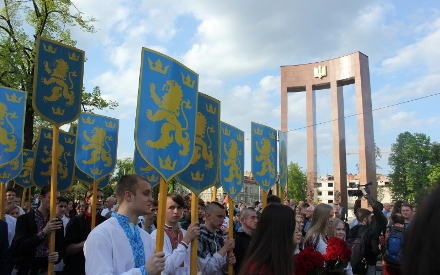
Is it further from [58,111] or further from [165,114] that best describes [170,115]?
[58,111]

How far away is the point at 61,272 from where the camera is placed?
6164mm

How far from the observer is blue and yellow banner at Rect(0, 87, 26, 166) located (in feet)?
20.9

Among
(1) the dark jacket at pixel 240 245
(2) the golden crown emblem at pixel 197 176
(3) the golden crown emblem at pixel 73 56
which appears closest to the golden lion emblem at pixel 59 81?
(3) the golden crown emblem at pixel 73 56

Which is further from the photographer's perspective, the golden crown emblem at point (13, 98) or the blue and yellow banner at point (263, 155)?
the blue and yellow banner at point (263, 155)

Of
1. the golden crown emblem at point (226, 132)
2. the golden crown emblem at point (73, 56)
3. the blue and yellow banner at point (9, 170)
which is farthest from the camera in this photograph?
the blue and yellow banner at point (9, 170)

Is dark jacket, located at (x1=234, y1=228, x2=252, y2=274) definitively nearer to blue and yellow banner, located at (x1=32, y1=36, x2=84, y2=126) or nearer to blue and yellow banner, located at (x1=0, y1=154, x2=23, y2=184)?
blue and yellow banner, located at (x1=32, y1=36, x2=84, y2=126)

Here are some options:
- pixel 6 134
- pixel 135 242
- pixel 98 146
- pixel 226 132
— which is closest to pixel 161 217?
pixel 135 242

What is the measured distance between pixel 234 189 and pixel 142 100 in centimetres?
293

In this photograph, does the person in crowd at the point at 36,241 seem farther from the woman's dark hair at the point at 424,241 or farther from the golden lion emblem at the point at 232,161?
the woman's dark hair at the point at 424,241

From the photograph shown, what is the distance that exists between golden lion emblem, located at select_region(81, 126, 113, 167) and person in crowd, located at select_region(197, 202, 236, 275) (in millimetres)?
2881

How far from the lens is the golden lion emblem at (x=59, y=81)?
5.72 meters

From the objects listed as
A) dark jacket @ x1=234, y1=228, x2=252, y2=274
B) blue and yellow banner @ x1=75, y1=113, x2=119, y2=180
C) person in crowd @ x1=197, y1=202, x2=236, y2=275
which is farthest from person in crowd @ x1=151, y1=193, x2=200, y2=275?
blue and yellow banner @ x1=75, y1=113, x2=119, y2=180

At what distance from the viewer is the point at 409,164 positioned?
54.4m

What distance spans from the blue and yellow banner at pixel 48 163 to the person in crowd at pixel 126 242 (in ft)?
16.9
